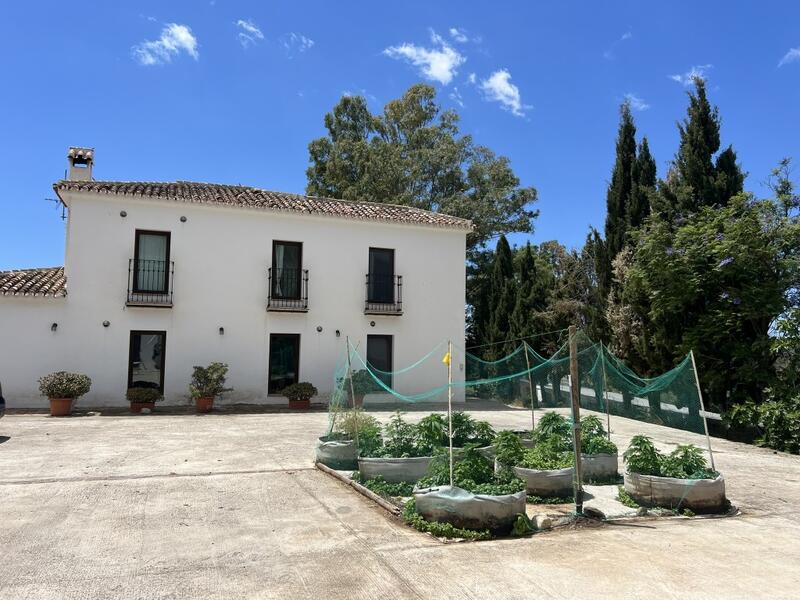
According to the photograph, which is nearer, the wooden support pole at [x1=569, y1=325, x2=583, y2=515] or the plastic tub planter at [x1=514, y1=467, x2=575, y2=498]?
the wooden support pole at [x1=569, y1=325, x2=583, y2=515]

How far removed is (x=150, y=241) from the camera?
1559 centimetres

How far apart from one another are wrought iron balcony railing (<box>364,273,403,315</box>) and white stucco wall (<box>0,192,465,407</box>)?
0.25 m

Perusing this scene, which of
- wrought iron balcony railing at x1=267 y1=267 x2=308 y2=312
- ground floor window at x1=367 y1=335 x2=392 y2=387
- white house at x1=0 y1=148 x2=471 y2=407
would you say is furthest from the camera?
ground floor window at x1=367 y1=335 x2=392 y2=387

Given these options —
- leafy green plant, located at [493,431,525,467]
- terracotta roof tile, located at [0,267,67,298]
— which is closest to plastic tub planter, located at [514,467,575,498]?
leafy green plant, located at [493,431,525,467]

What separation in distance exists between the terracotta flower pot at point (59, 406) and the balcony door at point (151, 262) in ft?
11.3

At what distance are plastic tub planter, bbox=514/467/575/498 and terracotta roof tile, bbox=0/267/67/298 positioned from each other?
42.4 ft

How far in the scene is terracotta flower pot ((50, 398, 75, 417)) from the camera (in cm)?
1285

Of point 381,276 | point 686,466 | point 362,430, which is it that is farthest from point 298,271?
point 686,466

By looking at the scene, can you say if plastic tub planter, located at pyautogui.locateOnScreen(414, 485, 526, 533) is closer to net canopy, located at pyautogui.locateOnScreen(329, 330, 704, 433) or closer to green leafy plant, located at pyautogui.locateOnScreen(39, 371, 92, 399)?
net canopy, located at pyautogui.locateOnScreen(329, 330, 704, 433)

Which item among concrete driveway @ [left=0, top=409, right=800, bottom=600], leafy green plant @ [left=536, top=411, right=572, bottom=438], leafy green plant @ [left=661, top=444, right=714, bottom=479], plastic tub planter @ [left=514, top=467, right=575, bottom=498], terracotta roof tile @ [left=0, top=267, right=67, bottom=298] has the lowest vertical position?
concrete driveway @ [left=0, top=409, right=800, bottom=600]

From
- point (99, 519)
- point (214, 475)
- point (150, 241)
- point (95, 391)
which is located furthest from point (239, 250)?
point (99, 519)

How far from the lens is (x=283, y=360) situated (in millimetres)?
16516

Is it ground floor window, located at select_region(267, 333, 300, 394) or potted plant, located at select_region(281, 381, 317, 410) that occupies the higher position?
ground floor window, located at select_region(267, 333, 300, 394)

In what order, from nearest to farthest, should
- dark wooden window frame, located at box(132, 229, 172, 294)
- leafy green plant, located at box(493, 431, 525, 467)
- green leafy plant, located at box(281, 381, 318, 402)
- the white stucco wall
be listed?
leafy green plant, located at box(493, 431, 525, 467) < the white stucco wall < dark wooden window frame, located at box(132, 229, 172, 294) < green leafy plant, located at box(281, 381, 318, 402)
